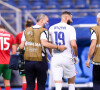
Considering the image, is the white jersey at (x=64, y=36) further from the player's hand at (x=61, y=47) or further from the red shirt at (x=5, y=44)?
the red shirt at (x=5, y=44)

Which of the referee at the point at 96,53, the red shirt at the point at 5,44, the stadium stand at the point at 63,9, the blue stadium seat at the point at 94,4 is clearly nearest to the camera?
the referee at the point at 96,53

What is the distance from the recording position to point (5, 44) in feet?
22.8

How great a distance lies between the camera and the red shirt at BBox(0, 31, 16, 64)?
694 centimetres

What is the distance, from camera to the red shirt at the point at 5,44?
6.94 m

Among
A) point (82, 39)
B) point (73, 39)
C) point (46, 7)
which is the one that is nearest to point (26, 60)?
point (73, 39)

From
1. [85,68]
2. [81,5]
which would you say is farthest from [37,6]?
[85,68]

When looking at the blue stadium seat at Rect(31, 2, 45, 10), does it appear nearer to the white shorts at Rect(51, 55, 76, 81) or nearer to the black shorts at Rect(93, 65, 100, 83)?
the white shorts at Rect(51, 55, 76, 81)

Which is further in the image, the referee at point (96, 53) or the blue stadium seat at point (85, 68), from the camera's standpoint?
the blue stadium seat at point (85, 68)

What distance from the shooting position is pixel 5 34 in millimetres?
6938

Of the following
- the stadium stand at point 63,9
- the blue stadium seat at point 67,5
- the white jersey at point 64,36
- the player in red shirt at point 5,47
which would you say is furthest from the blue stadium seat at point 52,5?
the white jersey at point 64,36

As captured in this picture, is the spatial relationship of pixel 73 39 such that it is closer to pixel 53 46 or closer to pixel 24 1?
pixel 53 46

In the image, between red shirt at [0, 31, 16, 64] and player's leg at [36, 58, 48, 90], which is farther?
red shirt at [0, 31, 16, 64]

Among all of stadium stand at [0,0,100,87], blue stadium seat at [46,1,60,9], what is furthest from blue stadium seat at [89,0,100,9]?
blue stadium seat at [46,1,60,9]

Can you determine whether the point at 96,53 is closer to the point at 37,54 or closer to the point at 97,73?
the point at 97,73
